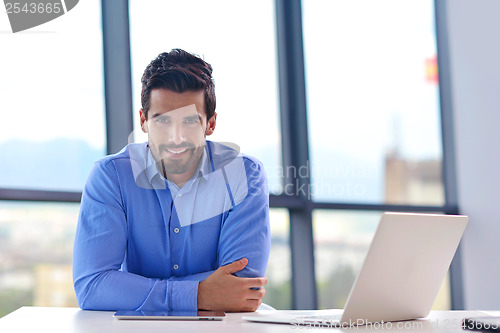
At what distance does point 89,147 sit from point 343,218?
1579 millimetres

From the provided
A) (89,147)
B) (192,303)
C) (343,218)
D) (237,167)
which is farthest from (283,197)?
(192,303)

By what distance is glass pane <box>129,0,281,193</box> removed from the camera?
2979 mm

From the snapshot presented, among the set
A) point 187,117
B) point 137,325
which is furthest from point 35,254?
point 137,325

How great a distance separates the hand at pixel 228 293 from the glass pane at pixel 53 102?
1422 millimetres

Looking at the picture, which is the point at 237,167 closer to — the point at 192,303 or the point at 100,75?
the point at 192,303

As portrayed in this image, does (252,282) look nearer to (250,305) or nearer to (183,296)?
(250,305)

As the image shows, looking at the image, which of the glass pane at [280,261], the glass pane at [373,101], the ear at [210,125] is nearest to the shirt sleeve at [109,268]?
the ear at [210,125]

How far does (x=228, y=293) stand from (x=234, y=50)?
2050 millimetres

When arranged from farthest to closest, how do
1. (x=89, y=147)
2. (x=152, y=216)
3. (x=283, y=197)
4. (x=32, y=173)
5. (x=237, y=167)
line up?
(x=283, y=197), (x=89, y=147), (x=32, y=173), (x=237, y=167), (x=152, y=216)

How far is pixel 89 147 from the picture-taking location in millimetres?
2734

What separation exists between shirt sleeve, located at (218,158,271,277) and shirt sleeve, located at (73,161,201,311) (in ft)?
0.43

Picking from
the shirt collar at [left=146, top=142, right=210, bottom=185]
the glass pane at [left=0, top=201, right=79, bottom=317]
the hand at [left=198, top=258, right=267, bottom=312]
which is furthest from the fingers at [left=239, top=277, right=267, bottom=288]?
the glass pane at [left=0, top=201, right=79, bottom=317]

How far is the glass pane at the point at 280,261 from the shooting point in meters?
3.21

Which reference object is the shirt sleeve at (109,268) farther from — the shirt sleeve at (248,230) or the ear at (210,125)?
the ear at (210,125)
